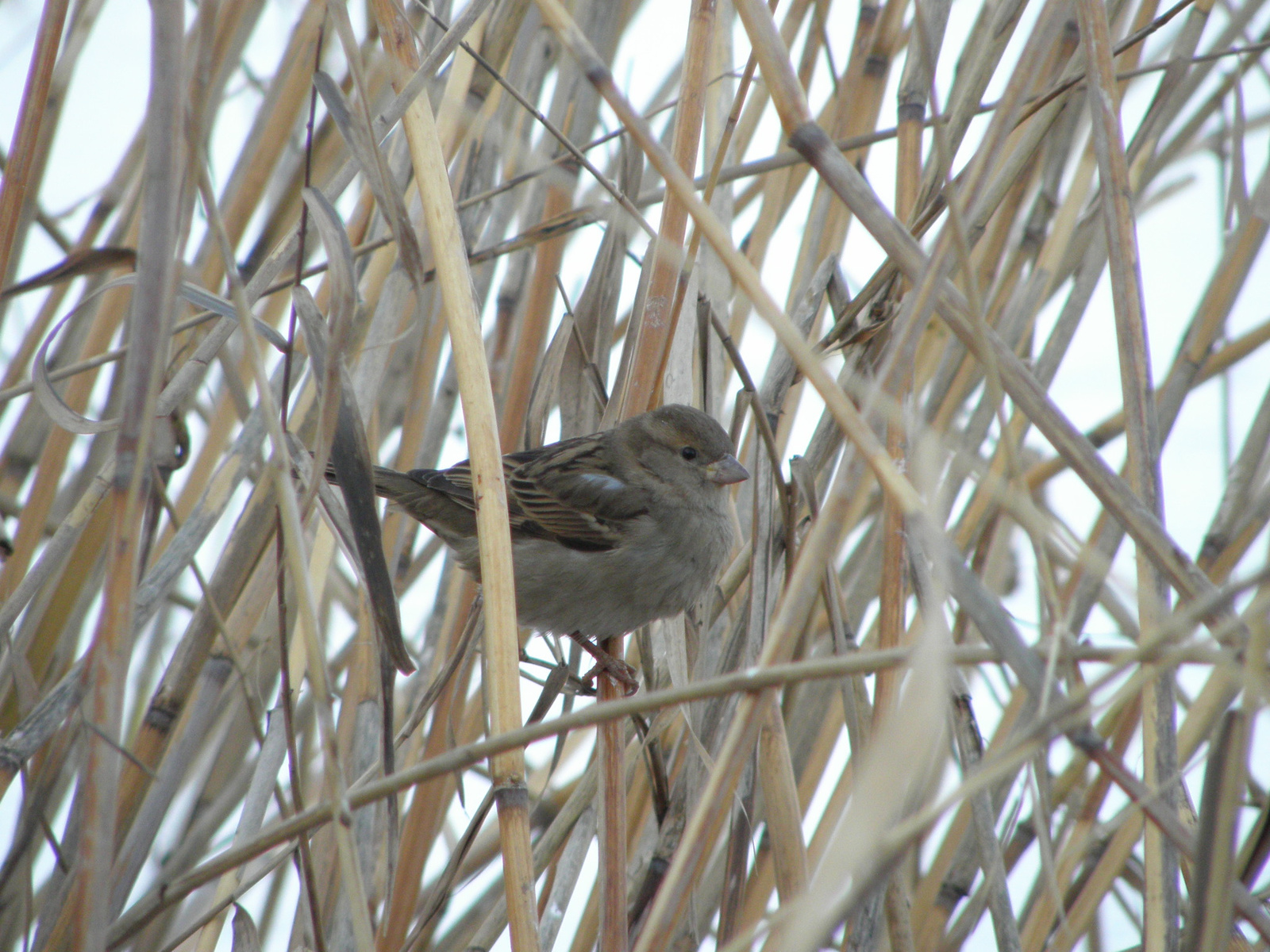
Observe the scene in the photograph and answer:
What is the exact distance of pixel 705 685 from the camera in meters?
0.95

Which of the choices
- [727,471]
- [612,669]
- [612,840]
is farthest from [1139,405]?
[612,669]

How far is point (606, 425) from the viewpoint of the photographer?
2055 mm

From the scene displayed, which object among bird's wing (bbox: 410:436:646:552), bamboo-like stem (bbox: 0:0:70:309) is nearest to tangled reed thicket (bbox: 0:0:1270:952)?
bamboo-like stem (bbox: 0:0:70:309)

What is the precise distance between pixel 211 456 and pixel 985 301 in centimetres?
177

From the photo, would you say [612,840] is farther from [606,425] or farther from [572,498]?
[572,498]

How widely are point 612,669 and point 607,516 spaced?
52cm

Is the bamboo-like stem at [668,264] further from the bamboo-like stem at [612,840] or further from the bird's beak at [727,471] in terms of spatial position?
the bamboo-like stem at [612,840]

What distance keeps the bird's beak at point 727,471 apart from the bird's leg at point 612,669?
Answer: 0.45 meters

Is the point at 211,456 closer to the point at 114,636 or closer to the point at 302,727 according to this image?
the point at 302,727

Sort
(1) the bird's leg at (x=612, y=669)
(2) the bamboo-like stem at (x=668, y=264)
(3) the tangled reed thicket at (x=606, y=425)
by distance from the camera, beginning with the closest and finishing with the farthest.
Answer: (3) the tangled reed thicket at (x=606, y=425)
(2) the bamboo-like stem at (x=668, y=264)
(1) the bird's leg at (x=612, y=669)

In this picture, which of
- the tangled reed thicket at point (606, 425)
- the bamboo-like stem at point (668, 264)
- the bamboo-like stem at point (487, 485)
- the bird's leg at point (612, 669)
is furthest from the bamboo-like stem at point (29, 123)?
the bird's leg at point (612, 669)

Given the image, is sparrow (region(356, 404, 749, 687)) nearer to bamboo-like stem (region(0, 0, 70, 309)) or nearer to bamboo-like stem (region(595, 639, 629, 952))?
bamboo-like stem (region(595, 639, 629, 952))

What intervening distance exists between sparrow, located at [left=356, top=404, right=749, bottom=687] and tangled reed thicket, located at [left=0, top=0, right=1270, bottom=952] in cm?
9

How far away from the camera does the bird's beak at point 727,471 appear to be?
7.46 feet
